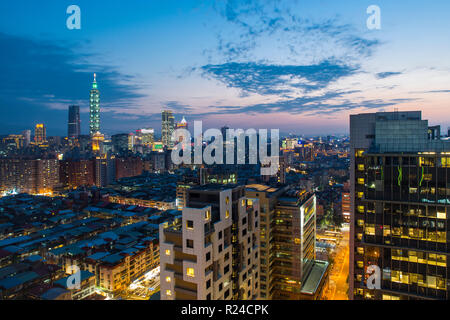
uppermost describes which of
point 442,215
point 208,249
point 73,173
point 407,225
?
point 442,215

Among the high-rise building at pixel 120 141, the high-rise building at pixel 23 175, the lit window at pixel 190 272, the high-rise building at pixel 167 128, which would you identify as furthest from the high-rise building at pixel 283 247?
the high-rise building at pixel 167 128

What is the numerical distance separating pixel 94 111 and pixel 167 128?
29387mm

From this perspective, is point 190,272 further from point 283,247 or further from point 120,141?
point 120,141

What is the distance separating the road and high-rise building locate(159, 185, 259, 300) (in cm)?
1112

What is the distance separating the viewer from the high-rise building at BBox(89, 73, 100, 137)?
95.0 meters

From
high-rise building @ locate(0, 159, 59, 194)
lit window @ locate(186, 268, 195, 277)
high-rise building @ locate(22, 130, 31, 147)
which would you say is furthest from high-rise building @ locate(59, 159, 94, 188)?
lit window @ locate(186, 268, 195, 277)

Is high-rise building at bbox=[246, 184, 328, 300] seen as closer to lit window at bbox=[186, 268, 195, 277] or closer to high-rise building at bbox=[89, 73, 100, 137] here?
lit window at bbox=[186, 268, 195, 277]

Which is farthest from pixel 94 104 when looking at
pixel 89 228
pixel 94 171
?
pixel 89 228

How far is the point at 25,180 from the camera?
5119 centimetres

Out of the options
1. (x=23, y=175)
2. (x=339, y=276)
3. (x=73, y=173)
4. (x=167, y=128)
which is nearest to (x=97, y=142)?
(x=73, y=173)

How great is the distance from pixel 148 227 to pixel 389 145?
22.1 m

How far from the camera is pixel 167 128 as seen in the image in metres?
117

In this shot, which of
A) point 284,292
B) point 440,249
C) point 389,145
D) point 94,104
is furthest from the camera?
point 94,104
